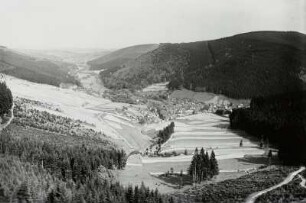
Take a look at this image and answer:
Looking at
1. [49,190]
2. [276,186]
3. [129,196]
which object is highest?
[49,190]

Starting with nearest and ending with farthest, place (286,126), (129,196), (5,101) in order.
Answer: (129,196) < (286,126) < (5,101)

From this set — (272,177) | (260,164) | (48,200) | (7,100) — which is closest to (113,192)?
(48,200)

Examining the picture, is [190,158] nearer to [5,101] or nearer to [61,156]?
[61,156]

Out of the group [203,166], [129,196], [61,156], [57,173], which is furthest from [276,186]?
[61,156]

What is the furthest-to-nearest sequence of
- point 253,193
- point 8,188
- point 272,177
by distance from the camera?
point 272,177 → point 253,193 → point 8,188

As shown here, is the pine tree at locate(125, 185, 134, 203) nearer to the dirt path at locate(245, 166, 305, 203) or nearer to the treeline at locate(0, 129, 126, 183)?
the treeline at locate(0, 129, 126, 183)

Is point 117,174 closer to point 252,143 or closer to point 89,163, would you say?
point 89,163
